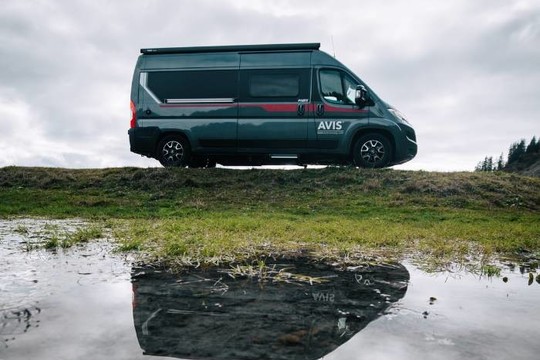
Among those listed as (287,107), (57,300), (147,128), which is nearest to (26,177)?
(147,128)

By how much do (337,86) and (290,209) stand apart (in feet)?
14.4

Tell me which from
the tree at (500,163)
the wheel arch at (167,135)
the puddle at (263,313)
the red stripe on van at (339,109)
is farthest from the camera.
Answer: the tree at (500,163)

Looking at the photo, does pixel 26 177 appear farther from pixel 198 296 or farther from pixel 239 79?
pixel 198 296

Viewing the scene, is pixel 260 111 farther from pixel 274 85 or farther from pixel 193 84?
pixel 193 84

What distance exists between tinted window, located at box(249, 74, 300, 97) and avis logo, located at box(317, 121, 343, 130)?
111cm

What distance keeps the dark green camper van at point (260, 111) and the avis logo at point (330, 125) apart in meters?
0.03

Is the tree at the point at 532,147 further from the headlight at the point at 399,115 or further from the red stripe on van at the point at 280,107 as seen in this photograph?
the red stripe on van at the point at 280,107

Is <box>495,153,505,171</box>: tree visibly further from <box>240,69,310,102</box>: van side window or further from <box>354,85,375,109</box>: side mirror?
<box>240,69,310,102</box>: van side window

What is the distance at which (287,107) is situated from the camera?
38.2ft

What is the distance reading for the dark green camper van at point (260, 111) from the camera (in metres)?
11.5

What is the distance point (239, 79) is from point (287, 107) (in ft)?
5.32

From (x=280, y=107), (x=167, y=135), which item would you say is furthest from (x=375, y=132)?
(x=167, y=135)

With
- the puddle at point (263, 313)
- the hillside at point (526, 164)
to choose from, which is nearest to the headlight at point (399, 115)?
the puddle at point (263, 313)

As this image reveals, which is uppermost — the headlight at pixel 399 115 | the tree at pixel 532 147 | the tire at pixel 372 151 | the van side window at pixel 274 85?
the tree at pixel 532 147
